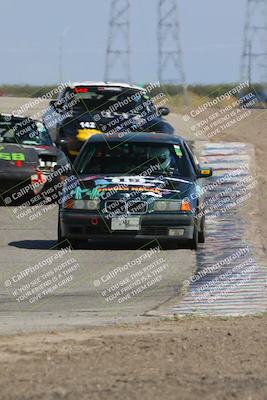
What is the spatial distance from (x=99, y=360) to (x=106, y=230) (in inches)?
259

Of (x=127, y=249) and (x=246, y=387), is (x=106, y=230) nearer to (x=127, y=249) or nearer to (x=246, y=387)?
(x=127, y=249)

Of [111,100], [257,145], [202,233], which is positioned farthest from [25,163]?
[257,145]

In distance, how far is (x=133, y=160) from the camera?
13.9 m

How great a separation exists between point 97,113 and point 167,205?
9.30 metres

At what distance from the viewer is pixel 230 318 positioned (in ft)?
29.1

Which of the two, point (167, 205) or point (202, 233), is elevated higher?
point (167, 205)

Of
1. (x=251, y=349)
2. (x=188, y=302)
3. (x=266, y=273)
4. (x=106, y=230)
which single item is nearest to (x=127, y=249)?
(x=106, y=230)

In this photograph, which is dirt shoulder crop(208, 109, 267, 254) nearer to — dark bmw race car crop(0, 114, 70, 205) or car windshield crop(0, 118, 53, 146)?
dark bmw race car crop(0, 114, 70, 205)

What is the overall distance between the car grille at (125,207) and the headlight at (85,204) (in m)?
0.12

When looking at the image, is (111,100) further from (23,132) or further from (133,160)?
(133,160)

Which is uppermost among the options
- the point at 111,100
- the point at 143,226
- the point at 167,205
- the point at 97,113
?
the point at 167,205

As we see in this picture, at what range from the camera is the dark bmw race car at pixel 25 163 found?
17.8 meters

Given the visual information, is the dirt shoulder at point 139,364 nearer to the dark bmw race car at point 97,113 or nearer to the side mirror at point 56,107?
the dark bmw race car at point 97,113

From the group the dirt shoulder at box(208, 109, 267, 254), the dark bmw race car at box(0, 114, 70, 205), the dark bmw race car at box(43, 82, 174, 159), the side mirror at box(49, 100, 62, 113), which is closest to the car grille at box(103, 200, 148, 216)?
the dirt shoulder at box(208, 109, 267, 254)
